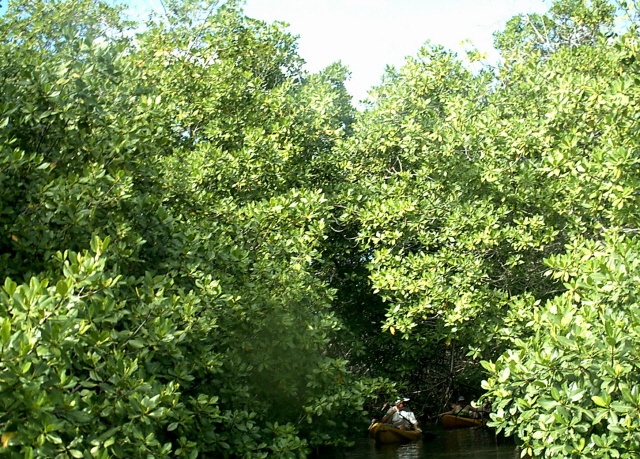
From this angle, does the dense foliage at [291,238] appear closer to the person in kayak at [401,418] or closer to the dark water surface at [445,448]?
the person in kayak at [401,418]

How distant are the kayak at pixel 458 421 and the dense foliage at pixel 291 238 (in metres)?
0.91

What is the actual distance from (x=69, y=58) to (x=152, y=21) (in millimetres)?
16383

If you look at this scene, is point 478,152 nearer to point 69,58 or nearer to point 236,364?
point 236,364

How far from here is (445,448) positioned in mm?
19172

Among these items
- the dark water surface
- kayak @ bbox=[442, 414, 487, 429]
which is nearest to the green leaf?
the dark water surface

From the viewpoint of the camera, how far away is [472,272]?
45.7 feet

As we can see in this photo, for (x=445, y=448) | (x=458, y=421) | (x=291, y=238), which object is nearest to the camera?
(x=291, y=238)

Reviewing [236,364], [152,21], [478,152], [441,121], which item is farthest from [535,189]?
[152,21]

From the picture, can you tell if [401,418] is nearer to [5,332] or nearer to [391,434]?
[391,434]

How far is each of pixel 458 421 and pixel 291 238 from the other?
1135 cm

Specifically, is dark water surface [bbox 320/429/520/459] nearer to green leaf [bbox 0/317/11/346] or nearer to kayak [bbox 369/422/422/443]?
kayak [bbox 369/422/422/443]

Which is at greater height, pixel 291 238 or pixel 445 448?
pixel 291 238

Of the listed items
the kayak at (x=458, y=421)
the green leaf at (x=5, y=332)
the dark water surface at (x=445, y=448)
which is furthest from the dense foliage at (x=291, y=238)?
the dark water surface at (x=445, y=448)

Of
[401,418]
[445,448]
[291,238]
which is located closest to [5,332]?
[291,238]
